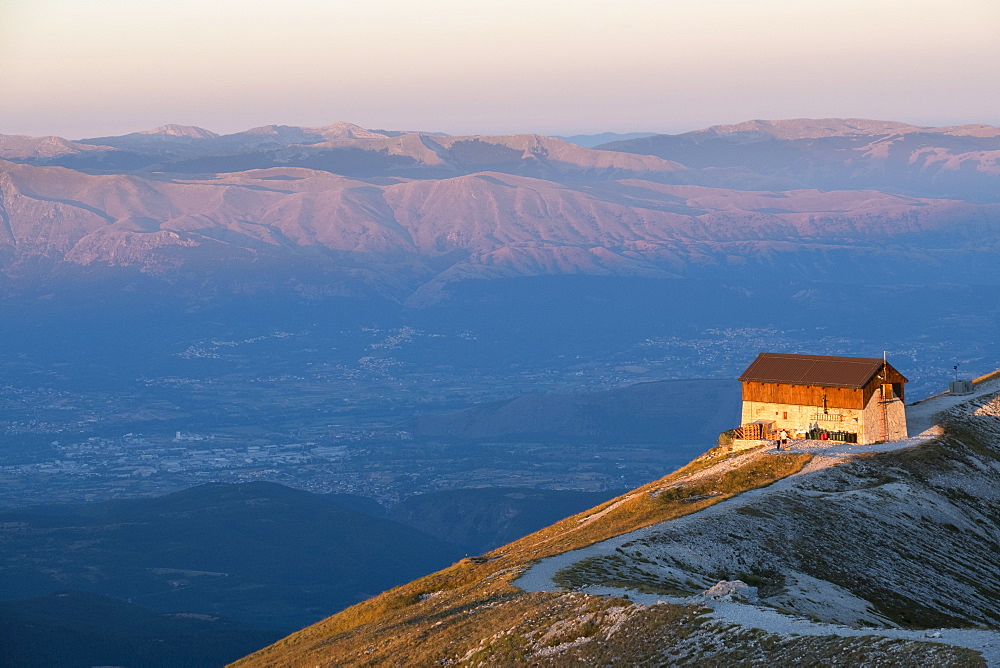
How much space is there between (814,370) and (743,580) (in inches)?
1416

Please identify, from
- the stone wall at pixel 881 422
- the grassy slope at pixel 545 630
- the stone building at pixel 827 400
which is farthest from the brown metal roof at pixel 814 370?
the grassy slope at pixel 545 630

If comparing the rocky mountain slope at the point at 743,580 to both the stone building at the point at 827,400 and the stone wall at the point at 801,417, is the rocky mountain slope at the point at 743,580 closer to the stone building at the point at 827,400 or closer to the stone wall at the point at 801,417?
the stone building at the point at 827,400

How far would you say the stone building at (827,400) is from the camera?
9181 centimetres

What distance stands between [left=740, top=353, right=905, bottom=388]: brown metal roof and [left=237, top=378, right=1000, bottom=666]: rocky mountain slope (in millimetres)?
5298

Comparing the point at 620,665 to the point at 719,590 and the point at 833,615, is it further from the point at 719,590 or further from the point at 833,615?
the point at 833,615

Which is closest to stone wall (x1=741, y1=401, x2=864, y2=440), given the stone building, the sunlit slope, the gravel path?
the stone building

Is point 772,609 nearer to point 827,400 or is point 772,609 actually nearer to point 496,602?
point 496,602

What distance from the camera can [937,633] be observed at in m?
45.1

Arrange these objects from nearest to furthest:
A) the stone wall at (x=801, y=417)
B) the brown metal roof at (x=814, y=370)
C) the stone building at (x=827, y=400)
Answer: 1. the stone building at (x=827, y=400)
2. the brown metal roof at (x=814, y=370)
3. the stone wall at (x=801, y=417)

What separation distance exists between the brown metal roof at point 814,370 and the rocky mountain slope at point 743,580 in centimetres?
530

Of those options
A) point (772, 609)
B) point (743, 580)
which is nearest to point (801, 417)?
point (743, 580)

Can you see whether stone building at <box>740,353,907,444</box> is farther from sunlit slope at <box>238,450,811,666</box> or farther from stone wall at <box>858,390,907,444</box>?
sunlit slope at <box>238,450,811,666</box>

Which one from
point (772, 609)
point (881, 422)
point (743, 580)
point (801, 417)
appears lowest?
point (881, 422)

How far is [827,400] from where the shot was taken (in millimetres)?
93000
